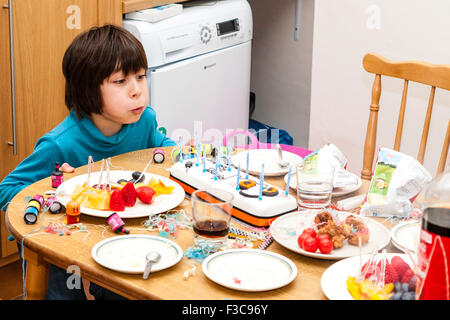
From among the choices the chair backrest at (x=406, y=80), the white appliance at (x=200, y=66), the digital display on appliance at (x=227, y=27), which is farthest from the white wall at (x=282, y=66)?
the chair backrest at (x=406, y=80)

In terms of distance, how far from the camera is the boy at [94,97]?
64.1 inches

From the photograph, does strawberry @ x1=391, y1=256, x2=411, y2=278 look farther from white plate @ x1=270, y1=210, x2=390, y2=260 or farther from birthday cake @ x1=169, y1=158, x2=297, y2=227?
birthday cake @ x1=169, y1=158, x2=297, y2=227

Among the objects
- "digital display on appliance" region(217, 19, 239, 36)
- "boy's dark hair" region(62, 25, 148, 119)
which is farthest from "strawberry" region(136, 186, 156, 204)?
"digital display on appliance" region(217, 19, 239, 36)

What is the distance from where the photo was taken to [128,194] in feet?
4.10

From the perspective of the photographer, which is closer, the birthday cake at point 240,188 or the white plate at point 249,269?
the white plate at point 249,269

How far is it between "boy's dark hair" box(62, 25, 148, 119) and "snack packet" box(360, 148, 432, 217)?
743 mm

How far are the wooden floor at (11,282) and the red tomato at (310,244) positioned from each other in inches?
57.9

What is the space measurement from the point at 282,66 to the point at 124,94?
1.89 m


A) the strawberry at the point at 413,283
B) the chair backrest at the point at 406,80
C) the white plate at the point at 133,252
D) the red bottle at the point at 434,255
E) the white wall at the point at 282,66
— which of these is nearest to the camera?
the red bottle at the point at 434,255

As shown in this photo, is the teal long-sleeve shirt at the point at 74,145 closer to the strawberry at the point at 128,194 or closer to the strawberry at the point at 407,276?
the strawberry at the point at 128,194

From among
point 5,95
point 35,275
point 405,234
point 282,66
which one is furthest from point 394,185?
point 282,66

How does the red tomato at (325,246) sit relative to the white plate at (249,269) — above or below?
above

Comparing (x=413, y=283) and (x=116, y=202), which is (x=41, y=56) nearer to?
(x=116, y=202)
